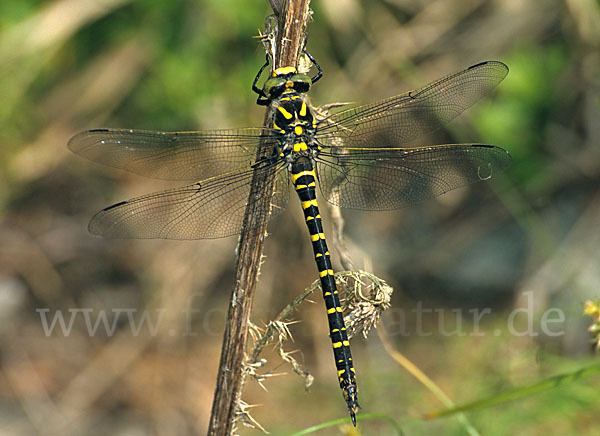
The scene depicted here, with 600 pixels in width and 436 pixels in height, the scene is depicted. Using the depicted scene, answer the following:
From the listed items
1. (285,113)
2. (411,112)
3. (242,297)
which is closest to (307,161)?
(285,113)

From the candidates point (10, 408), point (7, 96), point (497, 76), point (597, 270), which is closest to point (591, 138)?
point (597, 270)

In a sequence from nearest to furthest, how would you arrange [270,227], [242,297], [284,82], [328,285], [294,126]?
[242,297] < [284,82] < [328,285] < [294,126] < [270,227]

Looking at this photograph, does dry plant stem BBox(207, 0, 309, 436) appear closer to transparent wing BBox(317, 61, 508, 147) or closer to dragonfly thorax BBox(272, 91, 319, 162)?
dragonfly thorax BBox(272, 91, 319, 162)

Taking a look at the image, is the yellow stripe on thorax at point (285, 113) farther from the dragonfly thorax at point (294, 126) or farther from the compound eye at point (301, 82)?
the compound eye at point (301, 82)

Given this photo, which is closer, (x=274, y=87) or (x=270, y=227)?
(x=274, y=87)

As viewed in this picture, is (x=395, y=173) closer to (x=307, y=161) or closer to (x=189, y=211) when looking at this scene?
(x=307, y=161)

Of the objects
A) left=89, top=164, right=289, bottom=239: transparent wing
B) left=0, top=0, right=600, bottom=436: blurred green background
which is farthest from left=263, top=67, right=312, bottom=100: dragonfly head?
left=0, top=0, right=600, bottom=436: blurred green background
